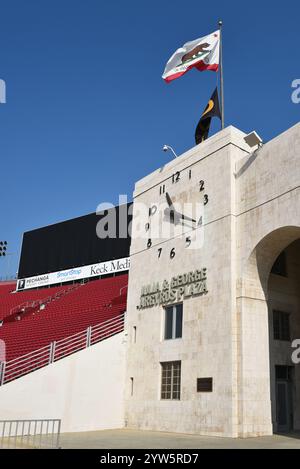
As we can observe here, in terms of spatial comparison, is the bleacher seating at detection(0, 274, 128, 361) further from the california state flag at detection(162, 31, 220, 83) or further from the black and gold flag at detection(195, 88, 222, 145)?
the california state flag at detection(162, 31, 220, 83)

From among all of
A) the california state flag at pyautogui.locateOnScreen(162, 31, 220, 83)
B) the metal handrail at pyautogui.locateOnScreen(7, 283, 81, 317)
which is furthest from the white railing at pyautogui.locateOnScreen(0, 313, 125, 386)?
the metal handrail at pyautogui.locateOnScreen(7, 283, 81, 317)

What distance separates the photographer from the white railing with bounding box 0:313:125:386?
17938 mm

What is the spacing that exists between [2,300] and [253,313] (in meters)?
32.8

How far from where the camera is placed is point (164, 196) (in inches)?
818

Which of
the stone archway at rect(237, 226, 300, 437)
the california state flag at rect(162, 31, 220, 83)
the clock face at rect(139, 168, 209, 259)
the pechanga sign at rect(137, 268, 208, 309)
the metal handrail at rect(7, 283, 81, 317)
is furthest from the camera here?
the metal handrail at rect(7, 283, 81, 317)

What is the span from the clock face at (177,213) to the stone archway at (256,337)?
A: 2658 millimetres

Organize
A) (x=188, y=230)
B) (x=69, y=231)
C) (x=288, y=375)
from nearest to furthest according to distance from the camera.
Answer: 1. (x=288, y=375)
2. (x=188, y=230)
3. (x=69, y=231)

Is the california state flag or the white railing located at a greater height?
the california state flag

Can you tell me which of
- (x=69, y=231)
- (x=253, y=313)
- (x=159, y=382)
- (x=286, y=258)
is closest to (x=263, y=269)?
(x=253, y=313)

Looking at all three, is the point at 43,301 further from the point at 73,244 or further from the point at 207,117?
the point at 207,117

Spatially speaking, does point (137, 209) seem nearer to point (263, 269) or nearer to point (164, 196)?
point (164, 196)

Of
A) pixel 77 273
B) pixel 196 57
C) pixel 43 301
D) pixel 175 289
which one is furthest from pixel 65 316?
pixel 77 273

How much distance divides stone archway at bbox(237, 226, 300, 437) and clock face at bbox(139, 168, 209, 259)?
8.72ft

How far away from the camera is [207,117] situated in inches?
790
